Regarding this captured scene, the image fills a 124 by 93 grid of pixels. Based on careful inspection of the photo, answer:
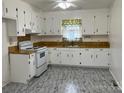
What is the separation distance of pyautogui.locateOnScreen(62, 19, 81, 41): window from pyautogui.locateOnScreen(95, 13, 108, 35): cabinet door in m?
0.88

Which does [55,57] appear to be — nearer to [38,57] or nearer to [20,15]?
[38,57]

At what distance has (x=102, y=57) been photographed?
18.5ft

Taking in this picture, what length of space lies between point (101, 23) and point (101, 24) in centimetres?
5

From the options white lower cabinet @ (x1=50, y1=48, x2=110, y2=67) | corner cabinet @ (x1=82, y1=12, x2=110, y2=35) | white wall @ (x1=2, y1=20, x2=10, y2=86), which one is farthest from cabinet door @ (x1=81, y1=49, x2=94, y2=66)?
white wall @ (x1=2, y1=20, x2=10, y2=86)

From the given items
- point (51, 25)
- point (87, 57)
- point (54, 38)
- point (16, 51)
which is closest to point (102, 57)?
point (87, 57)

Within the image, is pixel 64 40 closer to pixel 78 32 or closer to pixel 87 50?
pixel 78 32

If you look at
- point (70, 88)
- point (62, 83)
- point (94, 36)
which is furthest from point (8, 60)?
point (94, 36)

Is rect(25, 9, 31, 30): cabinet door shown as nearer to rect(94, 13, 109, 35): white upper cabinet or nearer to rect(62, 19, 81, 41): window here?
rect(62, 19, 81, 41): window

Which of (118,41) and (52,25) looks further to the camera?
(52,25)

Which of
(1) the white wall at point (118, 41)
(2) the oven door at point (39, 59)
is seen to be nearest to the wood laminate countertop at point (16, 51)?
(2) the oven door at point (39, 59)

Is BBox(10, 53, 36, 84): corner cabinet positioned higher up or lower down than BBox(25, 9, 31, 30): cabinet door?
lower down

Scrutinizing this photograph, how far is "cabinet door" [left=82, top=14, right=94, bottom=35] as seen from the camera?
19.5 ft

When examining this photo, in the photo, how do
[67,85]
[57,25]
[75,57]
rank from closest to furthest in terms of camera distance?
[67,85] → [75,57] → [57,25]

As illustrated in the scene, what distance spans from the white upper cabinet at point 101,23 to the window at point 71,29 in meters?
0.87
